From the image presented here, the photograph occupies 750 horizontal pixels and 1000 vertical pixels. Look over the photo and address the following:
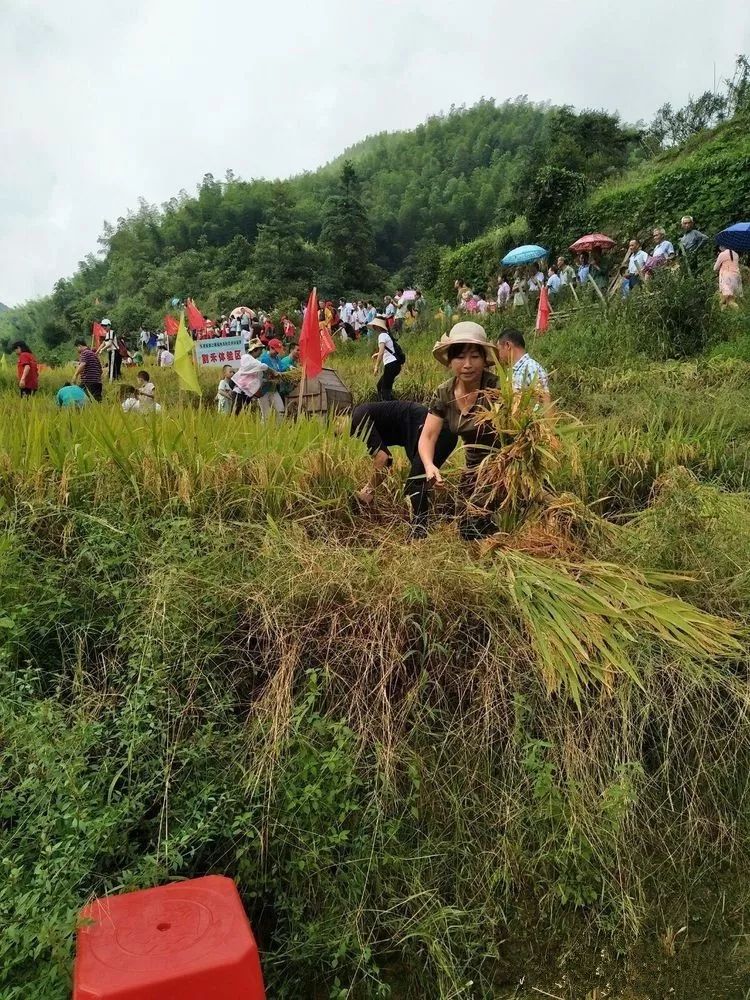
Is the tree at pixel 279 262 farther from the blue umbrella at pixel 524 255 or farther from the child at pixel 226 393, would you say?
the child at pixel 226 393

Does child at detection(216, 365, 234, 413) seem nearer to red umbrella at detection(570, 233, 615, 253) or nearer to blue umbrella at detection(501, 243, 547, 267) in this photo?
blue umbrella at detection(501, 243, 547, 267)

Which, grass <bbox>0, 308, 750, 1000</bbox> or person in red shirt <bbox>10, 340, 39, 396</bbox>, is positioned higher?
person in red shirt <bbox>10, 340, 39, 396</bbox>

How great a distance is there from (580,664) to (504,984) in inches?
39.5

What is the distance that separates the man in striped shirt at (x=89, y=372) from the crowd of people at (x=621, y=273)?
749cm

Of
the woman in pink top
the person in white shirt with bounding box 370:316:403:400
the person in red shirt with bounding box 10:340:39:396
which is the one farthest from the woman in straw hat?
the person in red shirt with bounding box 10:340:39:396

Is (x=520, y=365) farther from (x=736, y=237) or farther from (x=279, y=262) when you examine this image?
(x=279, y=262)

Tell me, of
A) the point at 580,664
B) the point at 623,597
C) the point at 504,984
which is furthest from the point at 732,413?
the point at 504,984

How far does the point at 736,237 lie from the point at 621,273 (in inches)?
107

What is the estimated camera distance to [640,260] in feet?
40.2

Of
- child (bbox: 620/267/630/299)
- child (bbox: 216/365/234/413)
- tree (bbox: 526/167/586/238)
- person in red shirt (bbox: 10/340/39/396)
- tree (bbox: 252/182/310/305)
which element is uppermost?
tree (bbox: 252/182/310/305)

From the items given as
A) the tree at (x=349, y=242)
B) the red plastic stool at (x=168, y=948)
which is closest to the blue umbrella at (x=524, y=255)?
the red plastic stool at (x=168, y=948)

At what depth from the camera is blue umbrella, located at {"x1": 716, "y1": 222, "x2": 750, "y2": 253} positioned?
10.4 meters

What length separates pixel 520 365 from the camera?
3.80 meters

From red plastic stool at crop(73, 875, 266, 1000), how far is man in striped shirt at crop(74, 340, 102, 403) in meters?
8.26
